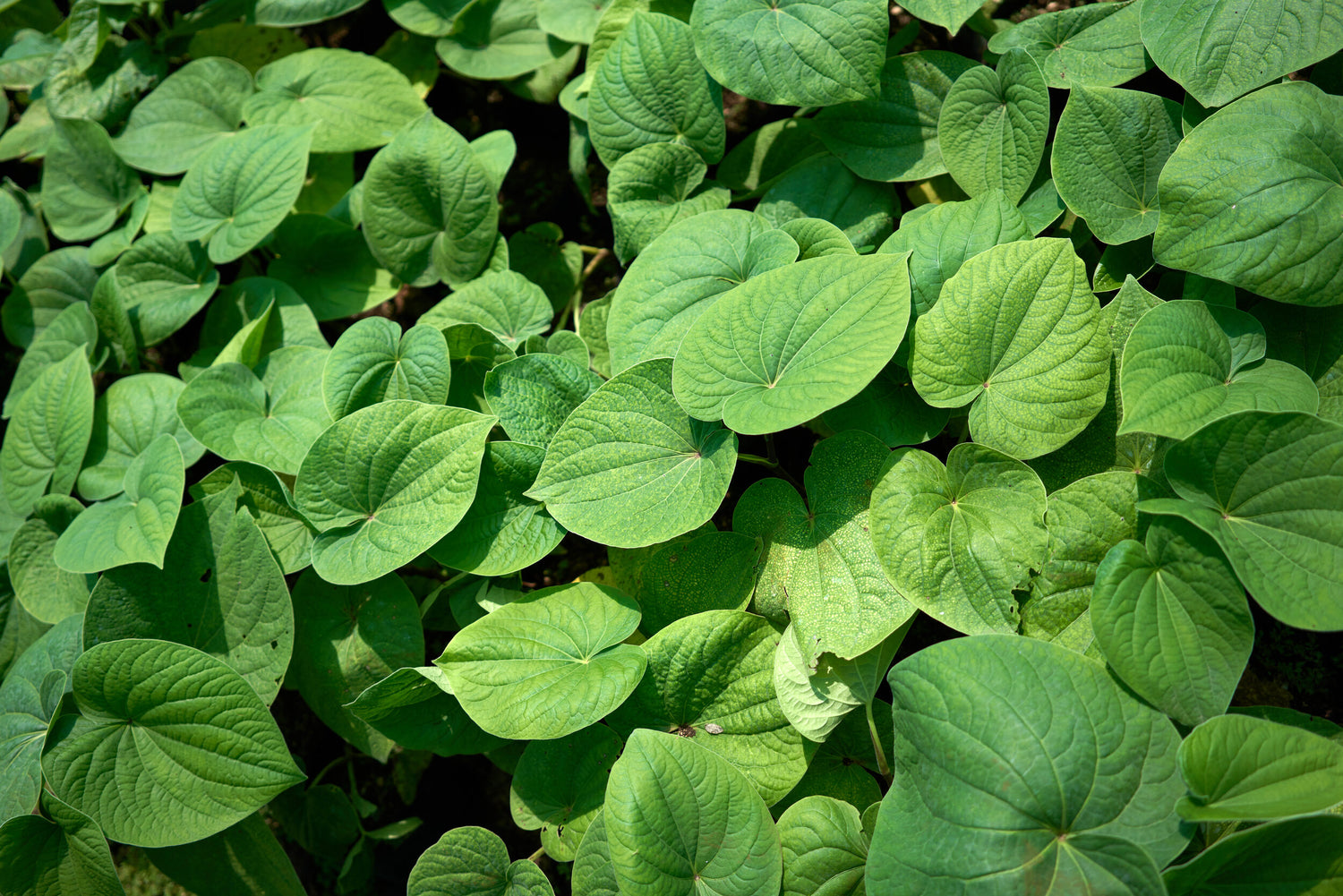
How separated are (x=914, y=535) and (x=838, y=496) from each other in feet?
0.53

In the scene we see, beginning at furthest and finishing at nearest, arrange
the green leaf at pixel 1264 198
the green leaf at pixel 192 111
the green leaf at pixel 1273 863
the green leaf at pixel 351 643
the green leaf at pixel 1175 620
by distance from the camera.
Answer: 1. the green leaf at pixel 192 111
2. the green leaf at pixel 351 643
3. the green leaf at pixel 1264 198
4. the green leaf at pixel 1175 620
5. the green leaf at pixel 1273 863

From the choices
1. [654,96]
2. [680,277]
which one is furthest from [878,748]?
[654,96]

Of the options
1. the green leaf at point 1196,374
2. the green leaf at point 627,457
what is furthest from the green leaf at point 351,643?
the green leaf at point 1196,374

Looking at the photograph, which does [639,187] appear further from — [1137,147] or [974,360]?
[1137,147]

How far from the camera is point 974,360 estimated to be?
1.34m

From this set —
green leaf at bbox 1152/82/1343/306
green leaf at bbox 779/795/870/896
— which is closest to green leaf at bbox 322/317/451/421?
green leaf at bbox 779/795/870/896

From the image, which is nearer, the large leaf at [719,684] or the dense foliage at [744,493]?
the dense foliage at [744,493]

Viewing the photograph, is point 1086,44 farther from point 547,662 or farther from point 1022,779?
point 547,662

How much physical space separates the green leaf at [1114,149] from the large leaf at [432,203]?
127cm

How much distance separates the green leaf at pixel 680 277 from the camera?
1.56m

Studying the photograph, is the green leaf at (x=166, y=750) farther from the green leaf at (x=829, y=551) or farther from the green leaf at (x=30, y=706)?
the green leaf at (x=829, y=551)

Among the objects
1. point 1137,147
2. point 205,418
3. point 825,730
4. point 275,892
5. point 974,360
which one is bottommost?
point 275,892

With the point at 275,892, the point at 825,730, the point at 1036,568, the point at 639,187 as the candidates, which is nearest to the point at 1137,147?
the point at 1036,568

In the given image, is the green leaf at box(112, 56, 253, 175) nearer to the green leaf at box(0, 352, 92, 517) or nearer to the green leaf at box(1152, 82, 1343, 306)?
the green leaf at box(0, 352, 92, 517)
